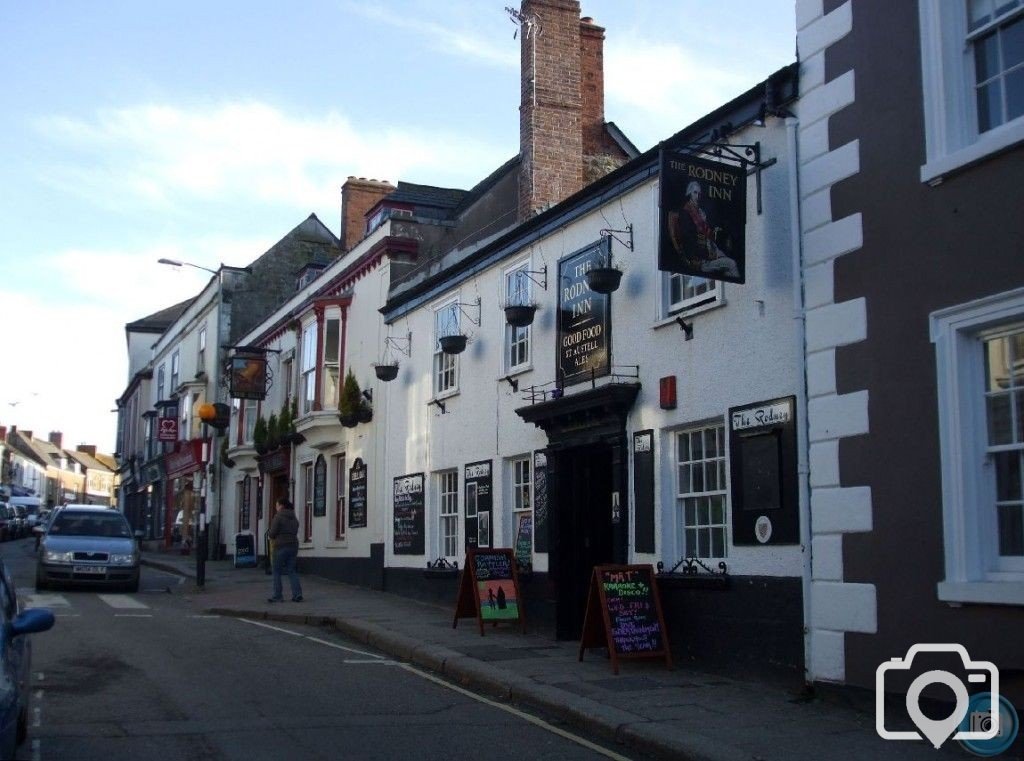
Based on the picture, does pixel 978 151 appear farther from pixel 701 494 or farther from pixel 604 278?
pixel 604 278

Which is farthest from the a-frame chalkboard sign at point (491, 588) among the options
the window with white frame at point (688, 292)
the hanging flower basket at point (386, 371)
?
the hanging flower basket at point (386, 371)

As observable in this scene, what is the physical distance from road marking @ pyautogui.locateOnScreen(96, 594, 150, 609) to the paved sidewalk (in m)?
3.49

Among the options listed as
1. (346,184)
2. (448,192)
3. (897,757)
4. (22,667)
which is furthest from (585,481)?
(346,184)

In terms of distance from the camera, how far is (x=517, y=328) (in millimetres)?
16016

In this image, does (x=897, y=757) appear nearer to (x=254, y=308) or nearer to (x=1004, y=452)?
(x=1004, y=452)

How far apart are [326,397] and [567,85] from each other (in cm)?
915

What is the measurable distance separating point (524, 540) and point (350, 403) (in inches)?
320

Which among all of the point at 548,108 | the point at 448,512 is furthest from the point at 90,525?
the point at 548,108

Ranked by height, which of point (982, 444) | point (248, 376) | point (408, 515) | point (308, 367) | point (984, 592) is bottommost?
point (984, 592)

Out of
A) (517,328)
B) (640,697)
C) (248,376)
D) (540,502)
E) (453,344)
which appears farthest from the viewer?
(248,376)

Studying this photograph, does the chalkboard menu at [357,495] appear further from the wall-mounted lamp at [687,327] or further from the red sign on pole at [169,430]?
the red sign on pole at [169,430]

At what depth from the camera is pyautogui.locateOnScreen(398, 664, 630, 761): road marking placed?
8.38 meters

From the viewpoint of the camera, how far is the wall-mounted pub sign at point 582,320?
1358 centimetres

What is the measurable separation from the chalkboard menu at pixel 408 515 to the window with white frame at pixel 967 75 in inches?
466
